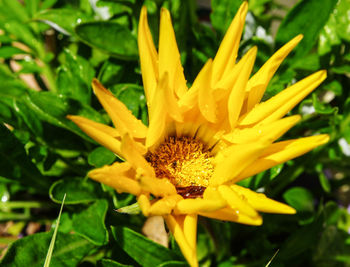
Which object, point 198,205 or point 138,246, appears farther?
point 138,246

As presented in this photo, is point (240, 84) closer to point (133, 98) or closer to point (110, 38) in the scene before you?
point (133, 98)

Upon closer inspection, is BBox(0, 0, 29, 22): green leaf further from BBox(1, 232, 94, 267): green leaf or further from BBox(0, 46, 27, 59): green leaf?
BBox(1, 232, 94, 267): green leaf

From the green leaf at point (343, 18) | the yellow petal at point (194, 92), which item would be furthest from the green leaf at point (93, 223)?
the green leaf at point (343, 18)

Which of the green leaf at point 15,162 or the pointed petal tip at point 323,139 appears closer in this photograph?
the pointed petal tip at point 323,139

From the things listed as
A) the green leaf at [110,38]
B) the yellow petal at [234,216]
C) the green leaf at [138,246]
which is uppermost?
the green leaf at [110,38]

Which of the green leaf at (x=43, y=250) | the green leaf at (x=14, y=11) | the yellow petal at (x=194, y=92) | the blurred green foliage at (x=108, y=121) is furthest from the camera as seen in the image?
the green leaf at (x=14, y=11)


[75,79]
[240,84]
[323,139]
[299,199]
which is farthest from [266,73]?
[299,199]

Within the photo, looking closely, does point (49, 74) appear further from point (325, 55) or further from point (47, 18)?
point (325, 55)

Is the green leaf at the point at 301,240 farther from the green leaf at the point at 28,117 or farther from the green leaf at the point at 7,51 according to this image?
the green leaf at the point at 7,51
